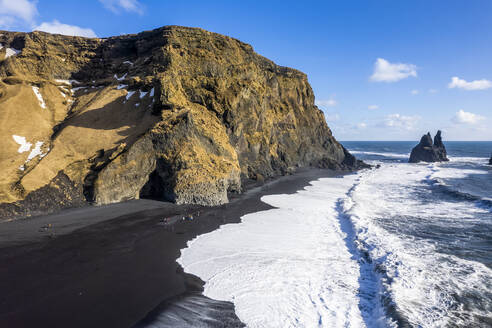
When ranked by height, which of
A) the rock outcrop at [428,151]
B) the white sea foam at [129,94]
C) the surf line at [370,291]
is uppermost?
the white sea foam at [129,94]

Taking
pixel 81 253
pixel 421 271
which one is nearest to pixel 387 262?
pixel 421 271

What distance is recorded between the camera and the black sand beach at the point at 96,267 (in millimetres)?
9070

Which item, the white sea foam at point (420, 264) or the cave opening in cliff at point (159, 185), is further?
the cave opening in cliff at point (159, 185)

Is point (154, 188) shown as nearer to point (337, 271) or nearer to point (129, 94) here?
point (129, 94)

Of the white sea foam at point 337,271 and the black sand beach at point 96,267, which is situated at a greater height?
the black sand beach at point 96,267

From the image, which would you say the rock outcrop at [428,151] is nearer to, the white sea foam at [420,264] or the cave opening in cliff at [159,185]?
the white sea foam at [420,264]

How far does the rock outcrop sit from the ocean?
223 ft

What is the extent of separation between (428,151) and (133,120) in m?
→ 92.2

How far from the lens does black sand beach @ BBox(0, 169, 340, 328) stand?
9070 mm

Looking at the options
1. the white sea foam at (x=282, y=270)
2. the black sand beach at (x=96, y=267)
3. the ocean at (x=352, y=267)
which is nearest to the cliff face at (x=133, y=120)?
the black sand beach at (x=96, y=267)

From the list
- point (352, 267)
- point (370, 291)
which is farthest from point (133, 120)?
point (370, 291)

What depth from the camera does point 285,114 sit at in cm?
5459

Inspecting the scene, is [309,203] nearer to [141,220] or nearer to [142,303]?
[141,220]

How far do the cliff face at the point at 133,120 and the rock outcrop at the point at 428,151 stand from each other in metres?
57.3
